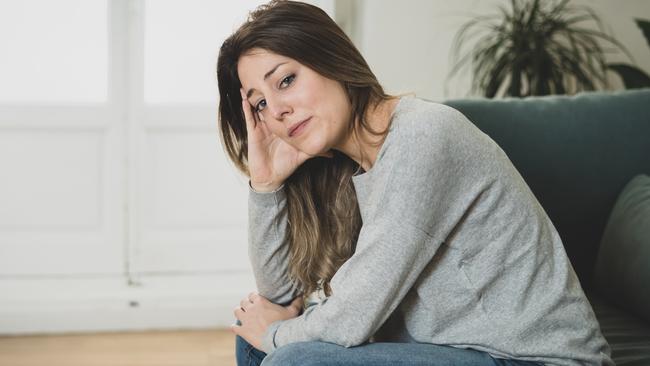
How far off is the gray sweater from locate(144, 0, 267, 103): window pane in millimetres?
2113

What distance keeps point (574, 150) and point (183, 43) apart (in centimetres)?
192

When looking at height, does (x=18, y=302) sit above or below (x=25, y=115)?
below

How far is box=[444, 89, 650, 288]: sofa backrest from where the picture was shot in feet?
5.93

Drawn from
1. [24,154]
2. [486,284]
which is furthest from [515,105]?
[24,154]

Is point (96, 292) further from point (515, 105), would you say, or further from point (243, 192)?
point (515, 105)

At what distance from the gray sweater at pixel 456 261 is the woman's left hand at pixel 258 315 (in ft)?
0.65

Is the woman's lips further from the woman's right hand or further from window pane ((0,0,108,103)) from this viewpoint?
window pane ((0,0,108,103))

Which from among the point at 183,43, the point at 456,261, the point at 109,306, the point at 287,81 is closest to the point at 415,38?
the point at 183,43

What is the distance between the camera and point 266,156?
1.52 meters

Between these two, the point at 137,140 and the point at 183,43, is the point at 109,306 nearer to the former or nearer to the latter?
the point at 137,140

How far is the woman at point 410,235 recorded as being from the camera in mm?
1131

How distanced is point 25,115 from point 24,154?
6.7 inches

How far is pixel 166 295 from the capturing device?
307 cm

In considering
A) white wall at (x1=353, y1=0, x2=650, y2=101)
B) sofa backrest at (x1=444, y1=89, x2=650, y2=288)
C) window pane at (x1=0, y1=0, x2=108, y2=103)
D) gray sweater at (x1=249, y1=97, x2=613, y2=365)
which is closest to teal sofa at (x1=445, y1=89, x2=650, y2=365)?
sofa backrest at (x1=444, y1=89, x2=650, y2=288)
